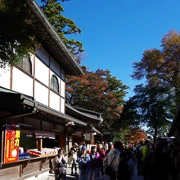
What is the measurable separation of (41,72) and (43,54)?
97 centimetres

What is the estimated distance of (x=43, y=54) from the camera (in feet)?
55.9

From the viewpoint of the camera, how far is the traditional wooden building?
11.0 m

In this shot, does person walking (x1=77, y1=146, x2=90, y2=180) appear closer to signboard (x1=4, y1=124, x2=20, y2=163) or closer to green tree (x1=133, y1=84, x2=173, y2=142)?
signboard (x1=4, y1=124, x2=20, y2=163)

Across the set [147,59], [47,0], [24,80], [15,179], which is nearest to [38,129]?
[24,80]

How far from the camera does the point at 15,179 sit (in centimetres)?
1239

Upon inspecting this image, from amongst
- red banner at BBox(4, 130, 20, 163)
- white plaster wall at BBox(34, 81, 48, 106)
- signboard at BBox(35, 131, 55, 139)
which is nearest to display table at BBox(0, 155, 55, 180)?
red banner at BBox(4, 130, 20, 163)

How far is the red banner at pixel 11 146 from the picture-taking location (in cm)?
Result: 1156

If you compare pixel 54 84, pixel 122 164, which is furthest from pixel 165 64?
pixel 122 164

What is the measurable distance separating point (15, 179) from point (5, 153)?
1468 millimetres

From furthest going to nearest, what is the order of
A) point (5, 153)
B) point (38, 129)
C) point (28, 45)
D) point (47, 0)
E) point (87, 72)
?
point (87, 72) < point (47, 0) < point (38, 129) < point (5, 153) < point (28, 45)

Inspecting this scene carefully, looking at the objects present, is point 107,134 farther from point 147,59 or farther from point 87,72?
point 147,59

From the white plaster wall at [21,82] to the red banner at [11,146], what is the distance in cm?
194

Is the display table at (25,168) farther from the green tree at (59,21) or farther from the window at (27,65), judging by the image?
the green tree at (59,21)

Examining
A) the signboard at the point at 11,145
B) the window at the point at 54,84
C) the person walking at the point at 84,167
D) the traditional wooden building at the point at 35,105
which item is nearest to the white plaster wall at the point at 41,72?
the traditional wooden building at the point at 35,105
